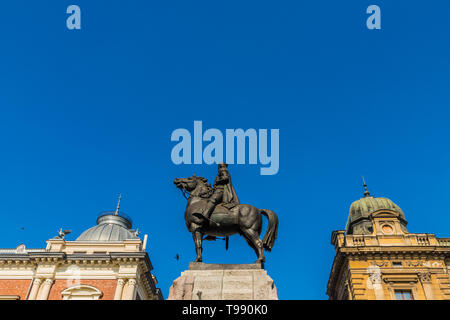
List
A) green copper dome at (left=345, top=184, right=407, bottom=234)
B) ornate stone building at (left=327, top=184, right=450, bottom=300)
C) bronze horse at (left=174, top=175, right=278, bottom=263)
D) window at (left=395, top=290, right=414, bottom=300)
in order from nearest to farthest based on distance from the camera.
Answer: bronze horse at (left=174, top=175, right=278, bottom=263)
window at (left=395, top=290, right=414, bottom=300)
ornate stone building at (left=327, top=184, right=450, bottom=300)
green copper dome at (left=345, top=184, right=407, bottom=234)

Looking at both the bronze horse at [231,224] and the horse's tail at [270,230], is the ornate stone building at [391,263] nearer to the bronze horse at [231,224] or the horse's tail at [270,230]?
the horse's tail at [270,230]

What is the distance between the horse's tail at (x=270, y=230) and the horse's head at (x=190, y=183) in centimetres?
194

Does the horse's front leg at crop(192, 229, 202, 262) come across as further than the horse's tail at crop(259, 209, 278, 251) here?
No

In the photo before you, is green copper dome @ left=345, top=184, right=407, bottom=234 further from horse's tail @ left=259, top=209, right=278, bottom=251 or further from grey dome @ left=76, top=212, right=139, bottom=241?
horse's tail @ left=259, top=209, right=278, bottom=251

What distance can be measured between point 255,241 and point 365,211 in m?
29.4

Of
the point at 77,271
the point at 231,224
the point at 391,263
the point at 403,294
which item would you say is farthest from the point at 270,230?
the point at 77,271

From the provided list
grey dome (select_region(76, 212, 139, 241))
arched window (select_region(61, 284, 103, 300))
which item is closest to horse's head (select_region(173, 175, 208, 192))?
arched window (select_region(61, 284, 103, 300))

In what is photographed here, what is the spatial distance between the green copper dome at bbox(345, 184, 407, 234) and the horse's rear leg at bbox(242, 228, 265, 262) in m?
26.9

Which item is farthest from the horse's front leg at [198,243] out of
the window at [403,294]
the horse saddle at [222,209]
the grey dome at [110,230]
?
the grey dome at [110,230]

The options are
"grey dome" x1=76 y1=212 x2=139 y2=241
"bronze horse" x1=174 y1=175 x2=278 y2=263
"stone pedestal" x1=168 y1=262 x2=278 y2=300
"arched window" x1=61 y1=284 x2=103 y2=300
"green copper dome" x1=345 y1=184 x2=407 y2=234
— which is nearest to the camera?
"stone pedestal" x1=168 y1=262 x2=278 y2=300

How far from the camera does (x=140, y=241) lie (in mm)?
32812

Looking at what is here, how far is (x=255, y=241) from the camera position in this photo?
425 inches

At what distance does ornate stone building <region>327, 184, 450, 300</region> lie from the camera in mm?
29516
